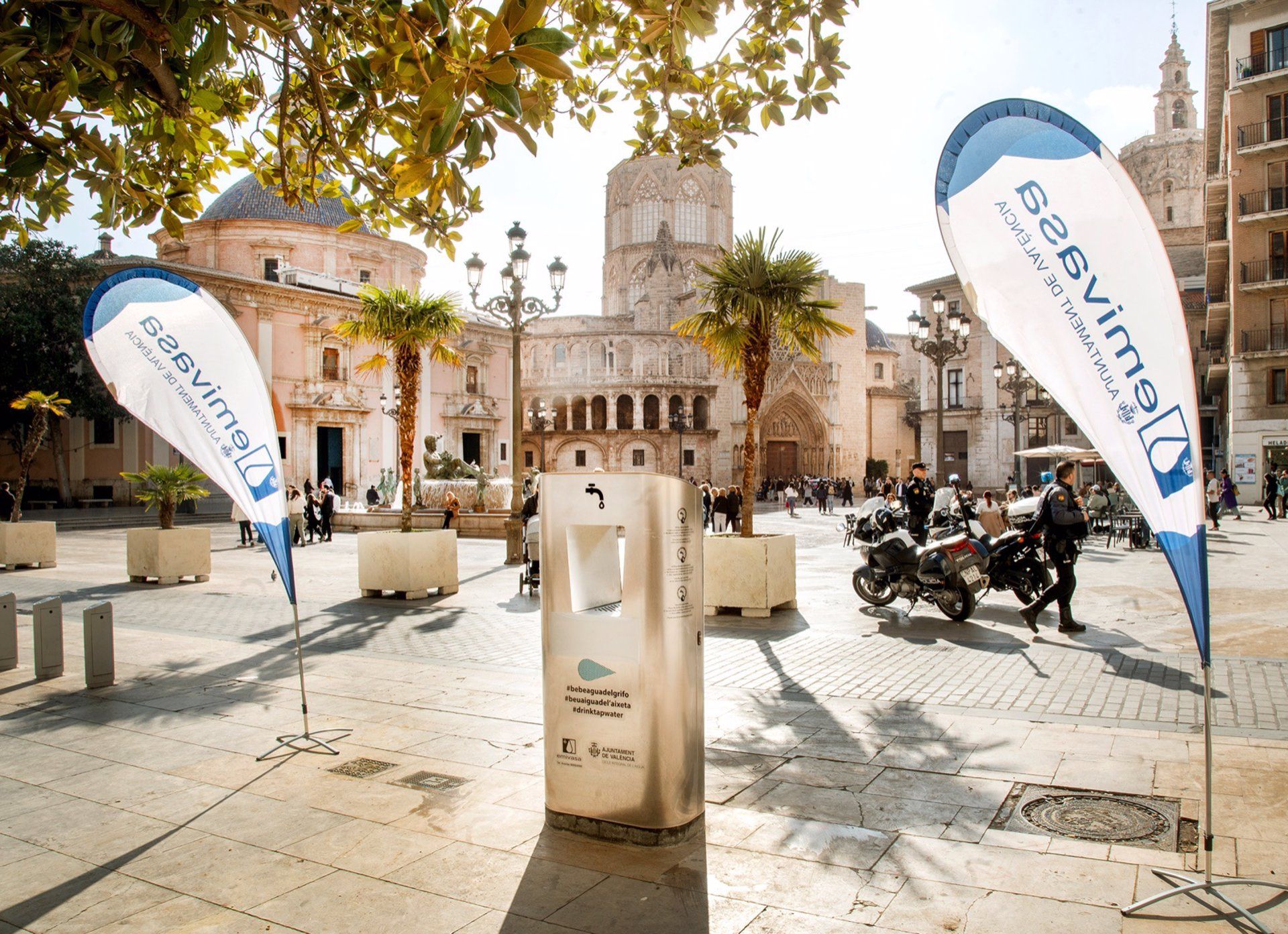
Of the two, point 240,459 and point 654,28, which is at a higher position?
point 654,28

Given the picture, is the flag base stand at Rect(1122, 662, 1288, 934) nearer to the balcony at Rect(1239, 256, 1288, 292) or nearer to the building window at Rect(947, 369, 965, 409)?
the balcony at Rect(1239, 256, 1288, 292)

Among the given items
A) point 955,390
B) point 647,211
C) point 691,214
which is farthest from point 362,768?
point 691,214

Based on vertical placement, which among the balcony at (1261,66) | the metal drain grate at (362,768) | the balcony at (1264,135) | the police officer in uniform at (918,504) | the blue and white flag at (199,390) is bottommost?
the metal drain grate at (362,768)

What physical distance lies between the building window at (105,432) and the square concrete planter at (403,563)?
2766cm

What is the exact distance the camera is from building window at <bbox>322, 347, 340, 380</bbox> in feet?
128

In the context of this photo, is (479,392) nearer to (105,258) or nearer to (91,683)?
(105,258)

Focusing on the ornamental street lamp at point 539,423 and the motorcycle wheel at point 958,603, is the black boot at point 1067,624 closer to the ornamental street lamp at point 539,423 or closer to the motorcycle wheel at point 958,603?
the motorcycle wheel at point 958,603

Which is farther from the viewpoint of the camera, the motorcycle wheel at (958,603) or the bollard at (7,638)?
the motorcycle wheel at (958,603)

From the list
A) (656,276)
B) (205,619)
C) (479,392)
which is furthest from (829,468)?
(205,619)

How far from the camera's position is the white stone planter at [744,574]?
9.47 m

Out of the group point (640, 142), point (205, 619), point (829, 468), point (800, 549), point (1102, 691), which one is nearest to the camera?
point (1102, 691)

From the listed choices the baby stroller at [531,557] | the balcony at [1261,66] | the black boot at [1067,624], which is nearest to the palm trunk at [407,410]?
the baby stroller at [531,557]

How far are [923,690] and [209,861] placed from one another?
4574 millimetres

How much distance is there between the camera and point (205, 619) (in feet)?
31.8
